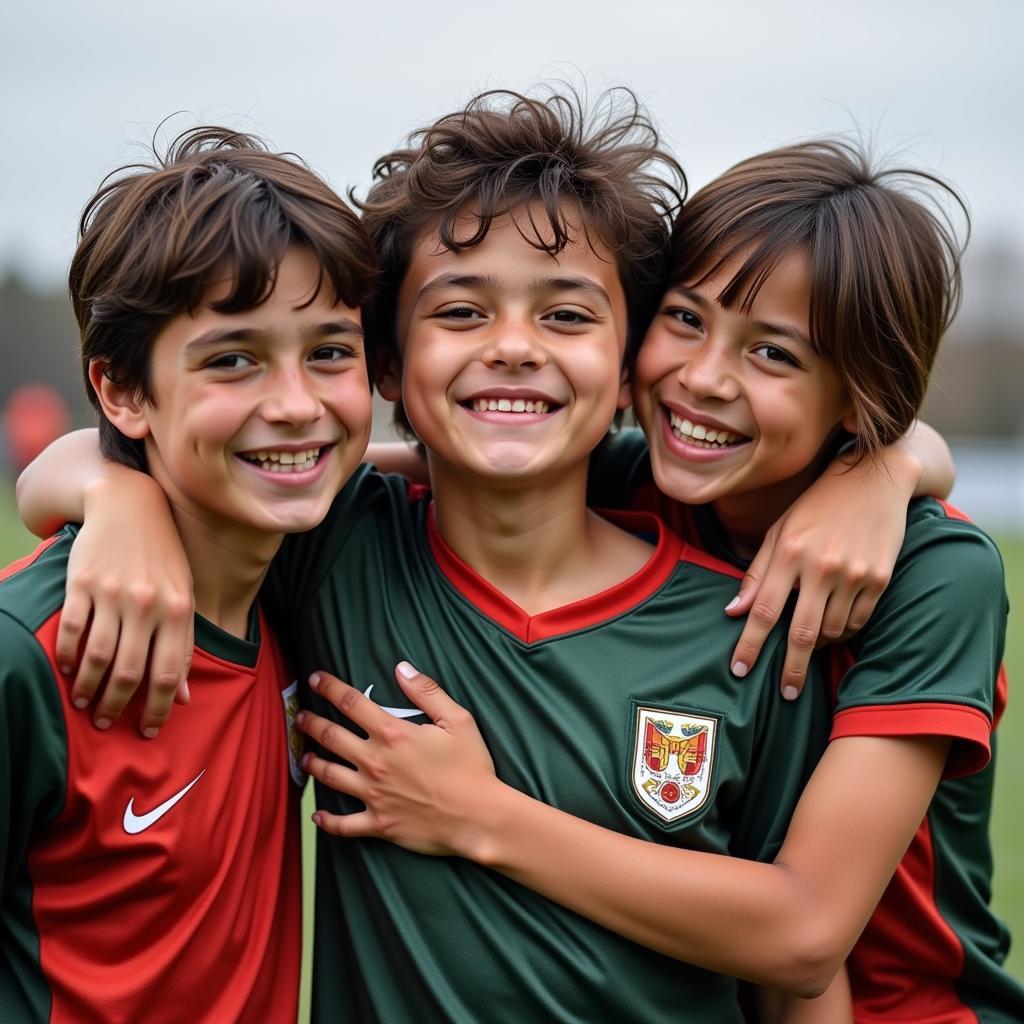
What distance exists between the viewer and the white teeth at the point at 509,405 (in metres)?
2.44

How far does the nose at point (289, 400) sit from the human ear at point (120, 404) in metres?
0.28

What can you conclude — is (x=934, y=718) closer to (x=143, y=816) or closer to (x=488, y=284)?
(x=488, y=284)

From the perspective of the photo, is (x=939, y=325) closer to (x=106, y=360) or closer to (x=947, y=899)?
(x=947, y=899)

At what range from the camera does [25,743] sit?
81.8 inches

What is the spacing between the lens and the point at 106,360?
2.41 metres

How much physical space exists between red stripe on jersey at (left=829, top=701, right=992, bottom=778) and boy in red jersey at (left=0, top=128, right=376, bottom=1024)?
104 cm

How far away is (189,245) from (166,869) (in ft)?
3.51

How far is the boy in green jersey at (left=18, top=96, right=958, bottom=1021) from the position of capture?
230cm

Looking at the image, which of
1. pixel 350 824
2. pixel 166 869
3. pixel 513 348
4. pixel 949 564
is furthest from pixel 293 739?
pixel 949 564

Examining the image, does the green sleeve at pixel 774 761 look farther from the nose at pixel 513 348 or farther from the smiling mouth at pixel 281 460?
the smiling mouth at pixel 281 460

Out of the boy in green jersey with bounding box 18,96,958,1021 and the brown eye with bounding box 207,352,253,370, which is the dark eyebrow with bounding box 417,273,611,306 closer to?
the boy in green jersey with bounding box 18,96,958,1021

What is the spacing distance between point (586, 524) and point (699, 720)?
19.9 inches

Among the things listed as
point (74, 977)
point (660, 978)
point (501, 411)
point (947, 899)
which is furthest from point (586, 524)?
point (74, 977)

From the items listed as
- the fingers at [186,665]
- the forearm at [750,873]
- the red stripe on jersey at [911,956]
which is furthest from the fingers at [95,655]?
the red stripe on jersey at [911,956]
